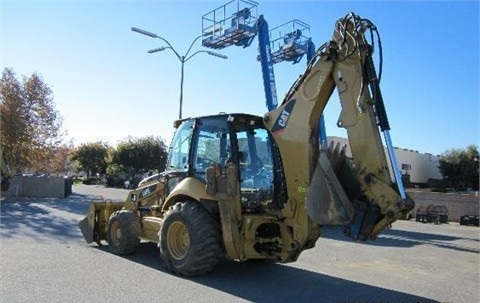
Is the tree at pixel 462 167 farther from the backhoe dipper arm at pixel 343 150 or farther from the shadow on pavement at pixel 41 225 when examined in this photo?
the backhoe dipper arm at pixel 343 150

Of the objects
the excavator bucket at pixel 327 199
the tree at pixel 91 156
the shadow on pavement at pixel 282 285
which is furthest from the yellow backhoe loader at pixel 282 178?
the tree at pixel 91 156

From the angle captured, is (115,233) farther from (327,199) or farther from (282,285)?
(327,199)

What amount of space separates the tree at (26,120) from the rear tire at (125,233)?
74.3 ft

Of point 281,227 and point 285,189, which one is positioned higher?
point 285,189

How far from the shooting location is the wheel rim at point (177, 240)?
8.22 meters

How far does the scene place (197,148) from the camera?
8.78 m

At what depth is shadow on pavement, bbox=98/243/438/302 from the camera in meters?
6.96

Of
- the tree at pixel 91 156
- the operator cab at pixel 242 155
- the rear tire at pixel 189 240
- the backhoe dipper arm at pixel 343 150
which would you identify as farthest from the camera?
the tree at pixel 91 156

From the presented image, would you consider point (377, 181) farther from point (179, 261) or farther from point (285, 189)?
point (179, 261)

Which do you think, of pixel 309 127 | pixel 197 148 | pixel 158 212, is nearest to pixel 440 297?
pixel 309 127

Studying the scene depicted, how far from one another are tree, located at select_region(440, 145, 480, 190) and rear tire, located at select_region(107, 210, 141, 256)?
56.9 metres

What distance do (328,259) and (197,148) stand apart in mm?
4138

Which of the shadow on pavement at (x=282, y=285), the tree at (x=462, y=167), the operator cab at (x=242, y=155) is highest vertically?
the tree at (x=462, y=167)

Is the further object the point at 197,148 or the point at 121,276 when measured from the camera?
the point at 197,148
